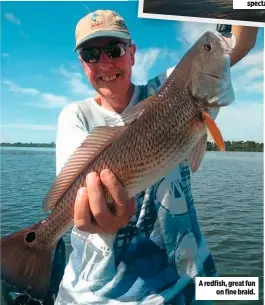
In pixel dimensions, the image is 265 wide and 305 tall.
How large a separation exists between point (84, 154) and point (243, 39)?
1.08 metres

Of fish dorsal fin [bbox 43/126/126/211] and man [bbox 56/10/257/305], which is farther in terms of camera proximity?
man [bbox 56/10/257/305]

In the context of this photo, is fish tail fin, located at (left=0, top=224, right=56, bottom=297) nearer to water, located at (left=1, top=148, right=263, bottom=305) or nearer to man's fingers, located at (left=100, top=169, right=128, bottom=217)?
man's fingers, located at (left=100, top=169, right=128, bottom=217)

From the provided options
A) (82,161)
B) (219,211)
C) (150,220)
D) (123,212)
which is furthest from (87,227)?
(219,211)

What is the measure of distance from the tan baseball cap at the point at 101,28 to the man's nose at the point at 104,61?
10 cm

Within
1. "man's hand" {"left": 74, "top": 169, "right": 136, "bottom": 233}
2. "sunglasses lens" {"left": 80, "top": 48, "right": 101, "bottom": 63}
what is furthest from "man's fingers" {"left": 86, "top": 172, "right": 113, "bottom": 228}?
"sunglasses lens" {"left": 80, "top": 48, "right": 101, "bottom": 63}

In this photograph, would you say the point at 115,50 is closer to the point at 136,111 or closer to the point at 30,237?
the point at 136,111

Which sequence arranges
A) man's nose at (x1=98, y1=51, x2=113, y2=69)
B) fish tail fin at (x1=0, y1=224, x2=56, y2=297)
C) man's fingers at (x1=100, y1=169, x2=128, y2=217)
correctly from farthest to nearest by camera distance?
man's nose at (x1=98, y1=51, x2=113, y2=69)
fish tail fin at (x1=0, y1=224, x2=56, y2=297)
man's fingers at (x1=100, y1=169, x2=128, y2=217)

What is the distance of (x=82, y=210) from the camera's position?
65.4 inches

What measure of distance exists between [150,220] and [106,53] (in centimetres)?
88

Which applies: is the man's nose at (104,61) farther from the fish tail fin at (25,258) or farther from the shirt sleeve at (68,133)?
the fish tail fin at (25,258)

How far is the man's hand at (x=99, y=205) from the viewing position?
5.31 ft

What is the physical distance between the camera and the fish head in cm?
177

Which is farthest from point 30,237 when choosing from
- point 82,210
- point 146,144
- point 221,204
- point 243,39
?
point 221,204

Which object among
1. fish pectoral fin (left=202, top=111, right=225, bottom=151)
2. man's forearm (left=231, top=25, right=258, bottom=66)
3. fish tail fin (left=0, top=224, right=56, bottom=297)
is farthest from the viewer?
man's forearm (left=231, top=25, right=258, bottom=66)
